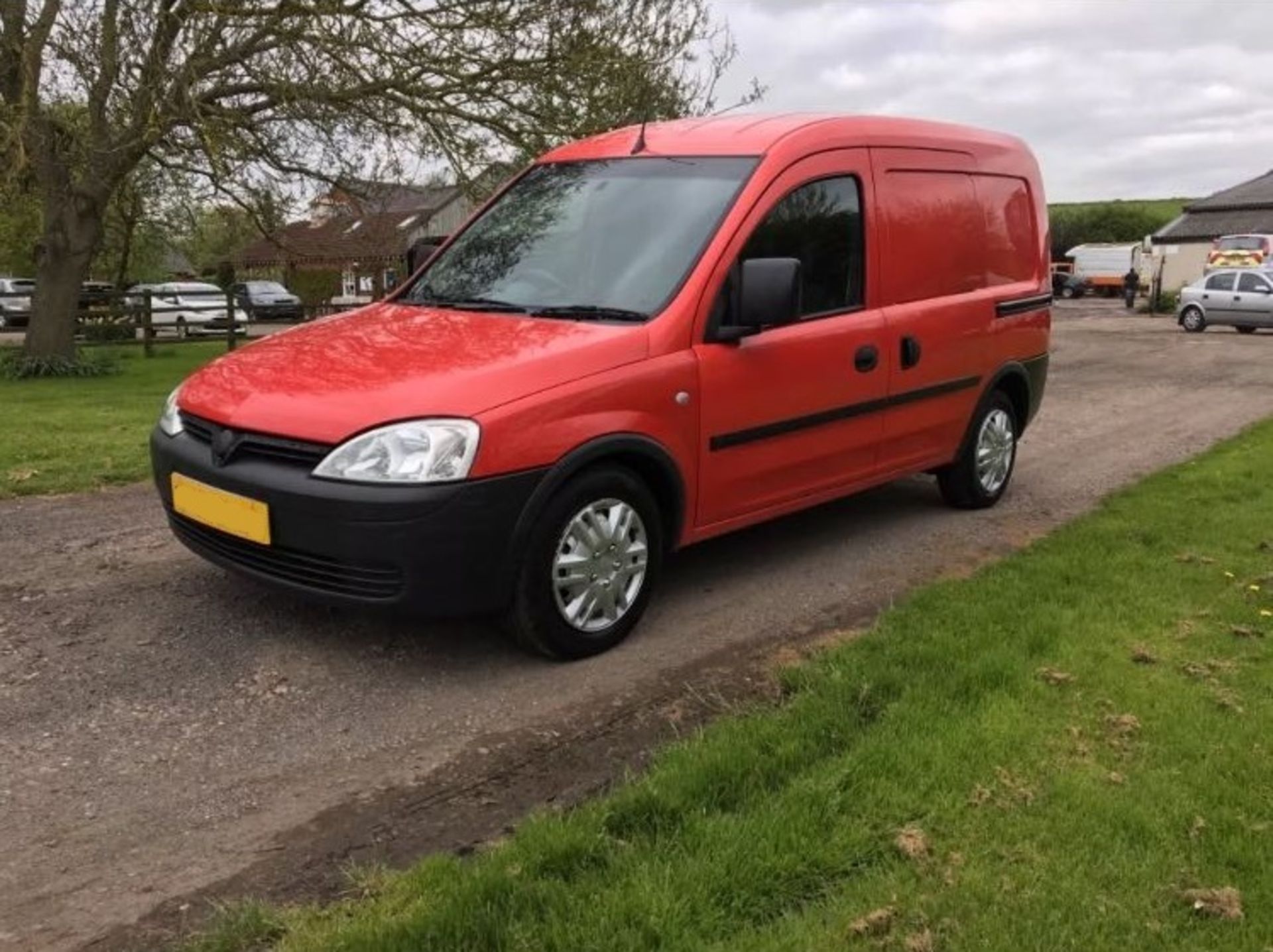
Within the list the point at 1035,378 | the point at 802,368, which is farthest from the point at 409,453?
the point at 1035,378

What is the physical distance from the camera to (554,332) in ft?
14.2

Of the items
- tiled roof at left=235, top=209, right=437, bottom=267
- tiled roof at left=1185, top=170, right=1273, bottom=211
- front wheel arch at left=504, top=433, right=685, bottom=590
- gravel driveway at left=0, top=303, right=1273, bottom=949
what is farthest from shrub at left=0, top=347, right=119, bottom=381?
tiled roof at left=1185, top=170, right=1273, bottom=211

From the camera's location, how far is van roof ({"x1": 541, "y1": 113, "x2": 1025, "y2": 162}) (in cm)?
507

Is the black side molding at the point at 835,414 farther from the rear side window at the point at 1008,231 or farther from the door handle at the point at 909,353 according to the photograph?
the rear side window at the point at 1008,231

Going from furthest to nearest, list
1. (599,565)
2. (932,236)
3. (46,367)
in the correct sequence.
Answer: (46,367)
(932,236)
(599,565)

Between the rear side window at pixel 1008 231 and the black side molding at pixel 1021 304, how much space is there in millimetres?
117

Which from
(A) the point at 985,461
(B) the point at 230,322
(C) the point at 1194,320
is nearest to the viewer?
(A) the point at 985,461

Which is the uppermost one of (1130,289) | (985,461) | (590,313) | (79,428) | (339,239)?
(339,239)

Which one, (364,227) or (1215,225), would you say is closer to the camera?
(364,227)

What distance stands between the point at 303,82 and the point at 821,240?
31.8 feet

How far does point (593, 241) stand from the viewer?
16.1 ft

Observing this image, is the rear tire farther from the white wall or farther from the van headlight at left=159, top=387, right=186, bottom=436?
the van headlight at left=159, top=387, right=186, bottom=436

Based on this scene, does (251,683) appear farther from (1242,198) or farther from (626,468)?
(1242,198)

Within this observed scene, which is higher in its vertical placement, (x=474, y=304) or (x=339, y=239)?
(x=339, y=239)
